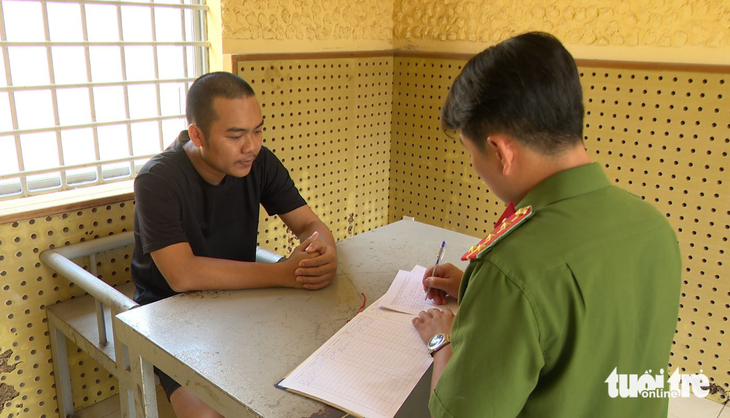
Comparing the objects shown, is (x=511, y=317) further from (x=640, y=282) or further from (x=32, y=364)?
(x=32, y=364)

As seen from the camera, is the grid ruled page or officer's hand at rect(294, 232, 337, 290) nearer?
the grid ruled page

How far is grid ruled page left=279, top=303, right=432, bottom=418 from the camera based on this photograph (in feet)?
3.43

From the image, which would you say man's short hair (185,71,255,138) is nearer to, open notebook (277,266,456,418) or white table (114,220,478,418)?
white table (114,220,478,418)

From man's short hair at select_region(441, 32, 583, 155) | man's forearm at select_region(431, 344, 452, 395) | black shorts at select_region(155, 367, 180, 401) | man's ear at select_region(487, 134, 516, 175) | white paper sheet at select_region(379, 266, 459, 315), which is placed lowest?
black shorts at select_region(155, 367, 180, 401)

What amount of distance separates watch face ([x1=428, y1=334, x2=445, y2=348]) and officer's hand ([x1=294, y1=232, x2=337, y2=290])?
0.44m

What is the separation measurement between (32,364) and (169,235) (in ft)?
3.08

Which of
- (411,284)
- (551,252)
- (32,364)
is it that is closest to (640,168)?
(411,284)

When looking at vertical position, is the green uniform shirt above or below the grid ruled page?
above

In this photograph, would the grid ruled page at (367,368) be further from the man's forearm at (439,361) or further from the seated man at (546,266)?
the seated man at (546,266)

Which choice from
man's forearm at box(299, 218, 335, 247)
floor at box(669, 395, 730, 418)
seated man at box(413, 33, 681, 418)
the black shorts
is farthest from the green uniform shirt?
floor at box(669, 395, 730, 418)

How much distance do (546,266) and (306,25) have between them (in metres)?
2.07

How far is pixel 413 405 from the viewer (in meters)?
1.30

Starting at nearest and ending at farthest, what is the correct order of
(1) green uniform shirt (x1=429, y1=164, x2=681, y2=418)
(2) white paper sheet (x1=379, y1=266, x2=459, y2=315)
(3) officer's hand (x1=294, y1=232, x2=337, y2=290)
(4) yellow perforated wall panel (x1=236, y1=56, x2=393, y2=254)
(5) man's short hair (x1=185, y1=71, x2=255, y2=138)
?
(1) green uniform shirt (x1=429, y1=164, x2=681, y2=418), (2) white paper sheet (x1=379, y1=266, x2=459, y2=315), (3) officer's hand (x1=294, y1=232, x2=337, y2=290), (5) man's short hair (x1=185, y1=71, x2=255, y2=138), (4) yellow perforated wall panel (x1=236, y1=56, x2=393, y2=254)

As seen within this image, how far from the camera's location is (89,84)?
1996mm
